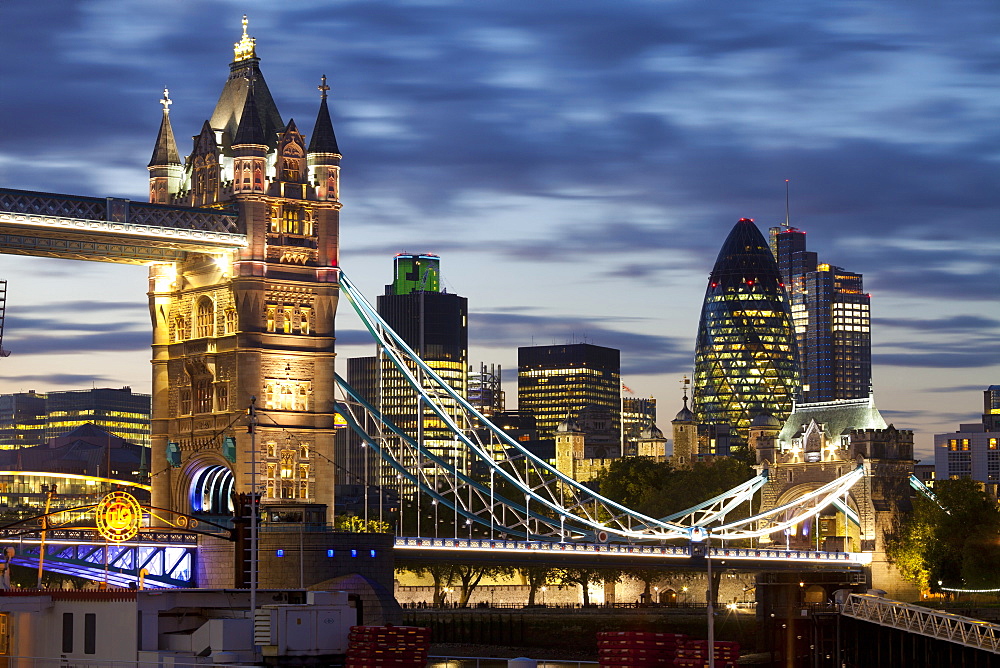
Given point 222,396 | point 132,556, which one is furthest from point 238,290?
point 132,556

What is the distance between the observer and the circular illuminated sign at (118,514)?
194 feet

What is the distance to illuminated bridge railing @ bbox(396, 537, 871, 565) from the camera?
9512cm

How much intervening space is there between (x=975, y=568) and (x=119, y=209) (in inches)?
2478

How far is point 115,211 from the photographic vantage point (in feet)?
278

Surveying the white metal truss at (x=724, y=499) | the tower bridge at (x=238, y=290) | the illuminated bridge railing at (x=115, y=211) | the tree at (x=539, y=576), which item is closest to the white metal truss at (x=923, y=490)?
the white metal truss at (x=724, y=499)

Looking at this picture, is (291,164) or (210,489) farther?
(210,489)

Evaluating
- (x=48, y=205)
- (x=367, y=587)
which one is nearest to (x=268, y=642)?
(x=367, y=587)

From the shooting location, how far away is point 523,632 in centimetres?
10838

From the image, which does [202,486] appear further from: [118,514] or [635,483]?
[635,483]

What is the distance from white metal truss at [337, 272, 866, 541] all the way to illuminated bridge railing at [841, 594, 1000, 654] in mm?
9193

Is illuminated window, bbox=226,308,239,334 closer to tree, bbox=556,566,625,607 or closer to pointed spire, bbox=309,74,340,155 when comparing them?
pointed spire, bbox=309,74,340,155

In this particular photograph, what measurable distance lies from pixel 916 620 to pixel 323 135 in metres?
36.5

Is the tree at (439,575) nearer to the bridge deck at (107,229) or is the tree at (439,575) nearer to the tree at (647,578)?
the tree at (647,578)

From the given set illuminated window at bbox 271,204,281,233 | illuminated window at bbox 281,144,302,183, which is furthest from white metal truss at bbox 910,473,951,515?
illuminated window at bbox 271,204,281,233
